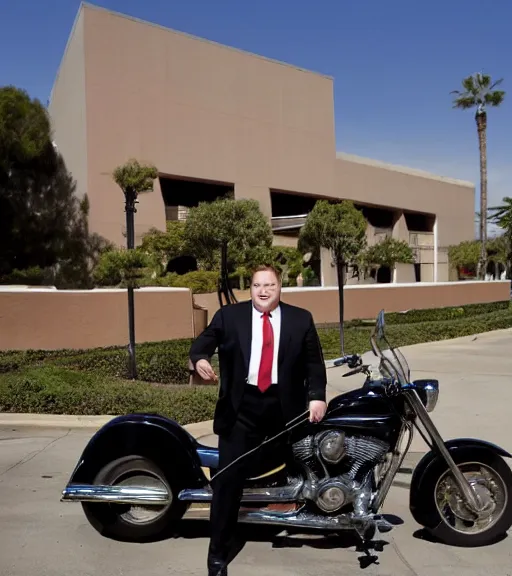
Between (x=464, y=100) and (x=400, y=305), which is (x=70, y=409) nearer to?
(x=400, y=305)

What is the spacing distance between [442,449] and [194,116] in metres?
31.4

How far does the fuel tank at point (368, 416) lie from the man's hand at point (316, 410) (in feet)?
0.69

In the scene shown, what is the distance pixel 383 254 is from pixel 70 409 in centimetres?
3199

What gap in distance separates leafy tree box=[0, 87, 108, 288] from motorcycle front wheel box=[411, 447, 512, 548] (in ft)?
76.1

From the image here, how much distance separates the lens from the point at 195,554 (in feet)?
12.9

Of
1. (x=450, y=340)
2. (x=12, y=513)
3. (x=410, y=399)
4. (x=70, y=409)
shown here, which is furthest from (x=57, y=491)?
(x=450, y=340)

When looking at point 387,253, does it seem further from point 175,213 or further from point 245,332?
point 245,332

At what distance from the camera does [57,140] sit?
35.6 metres

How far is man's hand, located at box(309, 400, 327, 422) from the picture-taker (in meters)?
3.54

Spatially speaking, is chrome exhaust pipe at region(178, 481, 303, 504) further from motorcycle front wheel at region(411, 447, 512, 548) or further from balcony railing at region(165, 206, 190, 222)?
balcony railing at region(165, 206, 190, 222)

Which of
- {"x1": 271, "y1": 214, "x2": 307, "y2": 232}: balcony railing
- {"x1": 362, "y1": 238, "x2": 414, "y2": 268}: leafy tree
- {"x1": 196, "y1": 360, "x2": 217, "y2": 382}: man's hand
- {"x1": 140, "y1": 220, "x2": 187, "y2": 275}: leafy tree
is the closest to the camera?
{"x1": 196, "y1": 360, "x2": 217, "y2": 382}: man's hand

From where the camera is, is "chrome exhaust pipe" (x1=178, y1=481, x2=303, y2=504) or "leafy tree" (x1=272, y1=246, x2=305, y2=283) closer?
"chrome exhaust pipe" (x1=178, y1=481, x2=303, y2=504)

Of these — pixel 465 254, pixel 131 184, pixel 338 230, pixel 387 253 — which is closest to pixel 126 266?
pixel 131 184

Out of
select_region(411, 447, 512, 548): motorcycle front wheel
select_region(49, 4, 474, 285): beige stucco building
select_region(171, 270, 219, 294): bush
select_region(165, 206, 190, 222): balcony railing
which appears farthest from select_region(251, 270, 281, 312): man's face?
select_region(165, 206, 190, 222): balcony railing
